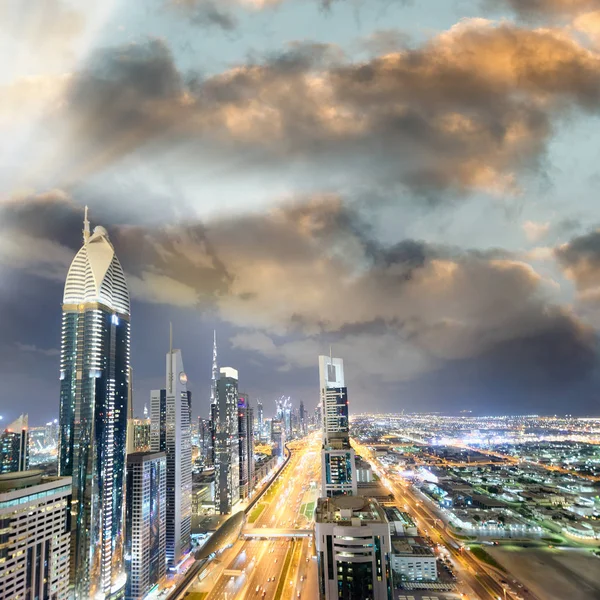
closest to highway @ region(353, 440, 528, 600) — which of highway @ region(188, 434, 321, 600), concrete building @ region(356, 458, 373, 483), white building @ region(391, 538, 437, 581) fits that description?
white building @ region(391, 538, 437, 581)

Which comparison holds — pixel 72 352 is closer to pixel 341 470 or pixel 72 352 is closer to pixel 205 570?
pixel 205 570

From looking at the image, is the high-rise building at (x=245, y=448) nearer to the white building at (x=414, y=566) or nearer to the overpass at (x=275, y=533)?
the overpass at (x=275, y=533)

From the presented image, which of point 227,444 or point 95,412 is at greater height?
point 95,412

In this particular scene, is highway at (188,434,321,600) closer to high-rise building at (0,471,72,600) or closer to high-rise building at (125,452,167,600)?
high-rise building at (125,452,167,600)

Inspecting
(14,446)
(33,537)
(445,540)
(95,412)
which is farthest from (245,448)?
(33,537)

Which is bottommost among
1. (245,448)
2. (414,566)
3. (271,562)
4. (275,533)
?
(275,533)

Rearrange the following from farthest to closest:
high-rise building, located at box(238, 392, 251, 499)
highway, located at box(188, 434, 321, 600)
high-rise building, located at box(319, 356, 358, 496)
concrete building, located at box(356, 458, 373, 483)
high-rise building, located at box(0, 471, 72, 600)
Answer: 1. concrete building, located at box(356, 458, 373, 483)
2. high-rise building, located at box(238, 392, 251, 499)
3. high-rise building, located at box(319, 356, 358, 496)
4. highway, located at box(188, 434, 321, 600)
5. high-rise building, located at box(0, 471, 72, 600)

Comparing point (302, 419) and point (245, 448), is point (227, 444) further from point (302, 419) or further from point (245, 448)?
point (302, 419)
